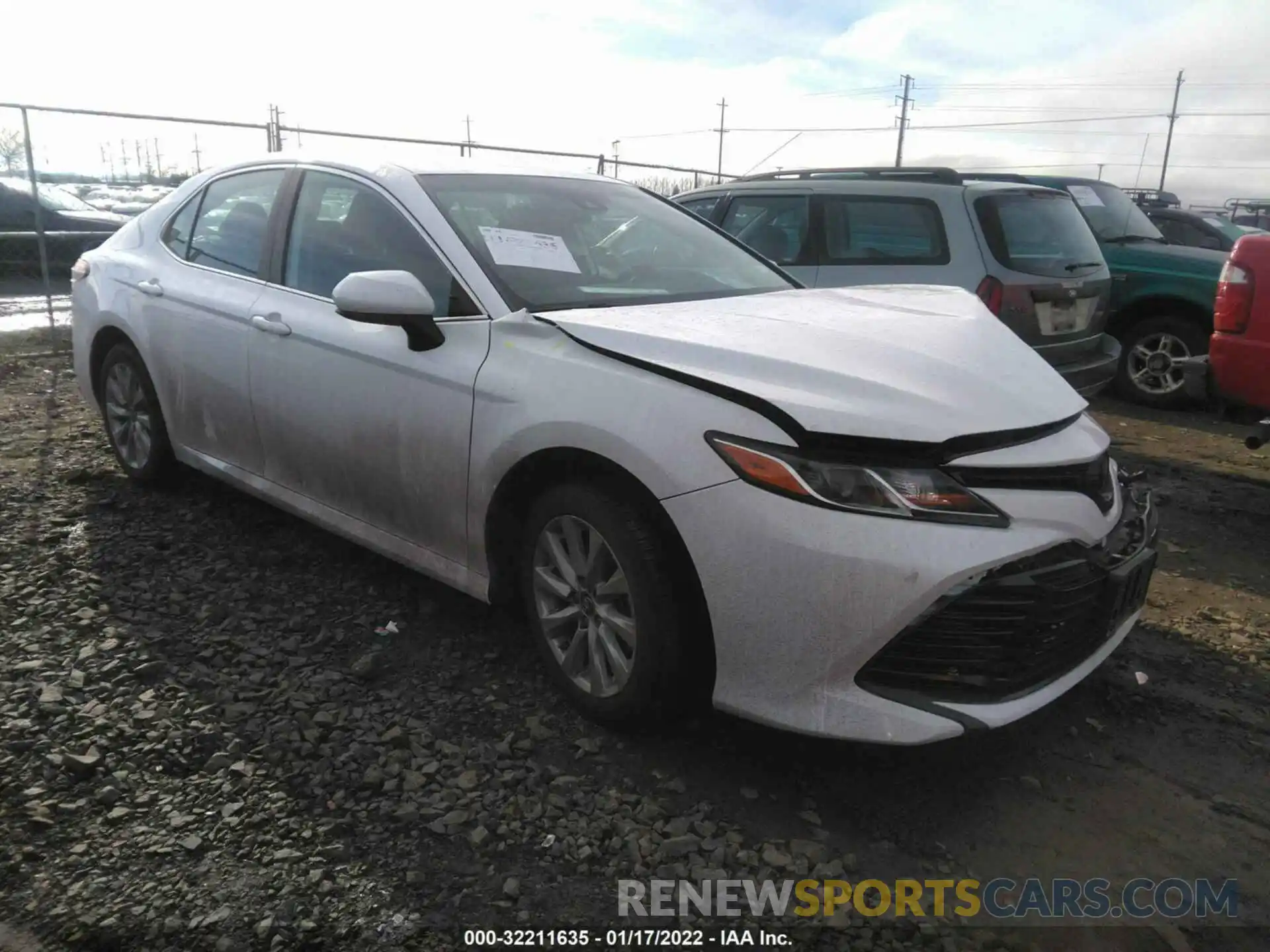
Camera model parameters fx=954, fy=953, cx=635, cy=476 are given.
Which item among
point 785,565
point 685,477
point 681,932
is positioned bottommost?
point 681,932

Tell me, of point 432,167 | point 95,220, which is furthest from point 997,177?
point 95,220

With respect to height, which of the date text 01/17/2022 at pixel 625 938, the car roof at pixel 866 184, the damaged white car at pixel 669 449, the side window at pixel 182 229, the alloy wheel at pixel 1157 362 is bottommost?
the date text 01/17/2022 at pixel 625 938

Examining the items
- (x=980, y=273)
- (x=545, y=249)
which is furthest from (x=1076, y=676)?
(x=980, y=273)

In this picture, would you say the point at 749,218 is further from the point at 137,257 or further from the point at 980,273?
the point at 137,257

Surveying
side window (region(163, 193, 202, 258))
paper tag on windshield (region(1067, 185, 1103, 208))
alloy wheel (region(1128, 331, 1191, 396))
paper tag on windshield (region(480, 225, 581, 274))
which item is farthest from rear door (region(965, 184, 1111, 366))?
side window (region(163, 193, 202, 258))

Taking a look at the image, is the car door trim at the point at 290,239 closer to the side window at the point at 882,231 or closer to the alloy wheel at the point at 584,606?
the alloy wheel at the point at 584,606

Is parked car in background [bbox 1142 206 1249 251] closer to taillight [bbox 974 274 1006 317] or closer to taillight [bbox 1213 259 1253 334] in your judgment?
taillight [bbox 974 274 1006 317]

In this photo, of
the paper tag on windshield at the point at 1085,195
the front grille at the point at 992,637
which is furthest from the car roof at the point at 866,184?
the front grille at the point at 992,637

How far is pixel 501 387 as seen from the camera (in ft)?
9.18

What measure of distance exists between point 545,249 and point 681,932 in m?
2.14

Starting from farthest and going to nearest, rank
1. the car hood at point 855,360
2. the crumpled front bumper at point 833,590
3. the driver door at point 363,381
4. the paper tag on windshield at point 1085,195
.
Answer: the paper tag on windshield at point 1085,195, the driver door at point 363,381, the car hood at point 855,360, the crumpled front bumper at point 833,590

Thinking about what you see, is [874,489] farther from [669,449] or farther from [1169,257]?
[1169,257]

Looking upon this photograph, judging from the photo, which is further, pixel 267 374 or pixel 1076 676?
pixel 267 374

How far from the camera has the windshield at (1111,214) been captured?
847 cm
